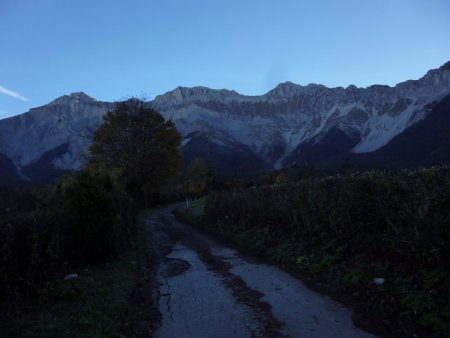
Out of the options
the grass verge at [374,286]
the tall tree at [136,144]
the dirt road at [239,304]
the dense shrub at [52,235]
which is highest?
the tall tree at [136,144]

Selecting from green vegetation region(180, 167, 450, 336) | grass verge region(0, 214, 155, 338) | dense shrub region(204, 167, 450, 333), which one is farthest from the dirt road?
dense shrub region(204, 167, 450, 333)

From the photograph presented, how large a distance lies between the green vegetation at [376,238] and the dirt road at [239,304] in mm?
765

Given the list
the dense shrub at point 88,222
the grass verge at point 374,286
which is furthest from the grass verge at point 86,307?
the grass verge at point 374,286

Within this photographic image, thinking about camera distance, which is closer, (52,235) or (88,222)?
(52,235)

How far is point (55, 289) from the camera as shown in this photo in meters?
8.42

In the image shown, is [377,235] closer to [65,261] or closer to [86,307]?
[86,307]

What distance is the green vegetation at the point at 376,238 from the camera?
7.05m

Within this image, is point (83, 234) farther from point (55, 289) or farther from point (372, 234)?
point (372, 234)

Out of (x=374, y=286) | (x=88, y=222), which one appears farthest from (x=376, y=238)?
(x=88, y=222)

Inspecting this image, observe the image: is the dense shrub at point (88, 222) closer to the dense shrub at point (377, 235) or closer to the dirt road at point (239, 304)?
the dirt road at point (239, 304)

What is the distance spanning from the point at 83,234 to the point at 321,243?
6.38m

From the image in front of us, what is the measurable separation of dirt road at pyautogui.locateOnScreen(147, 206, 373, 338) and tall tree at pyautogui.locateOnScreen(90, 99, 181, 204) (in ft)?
82.0

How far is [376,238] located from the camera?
962 cm

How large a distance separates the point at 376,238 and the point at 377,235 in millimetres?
80
